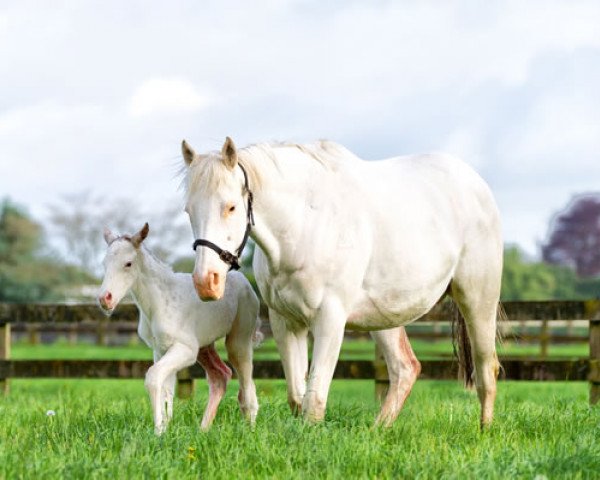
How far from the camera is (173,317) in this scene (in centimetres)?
607

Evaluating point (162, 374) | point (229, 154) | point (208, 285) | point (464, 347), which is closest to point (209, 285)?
point (208, 285)

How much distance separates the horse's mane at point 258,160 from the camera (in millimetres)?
5008

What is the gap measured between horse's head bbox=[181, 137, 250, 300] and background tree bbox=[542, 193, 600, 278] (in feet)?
218

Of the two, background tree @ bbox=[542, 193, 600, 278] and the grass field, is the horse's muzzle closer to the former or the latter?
the grass field

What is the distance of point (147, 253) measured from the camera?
623 centimetres

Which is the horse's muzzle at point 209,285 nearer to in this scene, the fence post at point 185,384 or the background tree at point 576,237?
the fence post at point 185,384

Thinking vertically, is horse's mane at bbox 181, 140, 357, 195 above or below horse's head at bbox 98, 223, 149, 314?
above

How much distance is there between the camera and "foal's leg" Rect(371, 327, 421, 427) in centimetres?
649

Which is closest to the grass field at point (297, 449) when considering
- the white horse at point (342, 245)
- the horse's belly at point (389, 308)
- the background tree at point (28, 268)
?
the white horse at point (342, 245)

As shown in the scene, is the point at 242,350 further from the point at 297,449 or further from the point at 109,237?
the point at 297,449

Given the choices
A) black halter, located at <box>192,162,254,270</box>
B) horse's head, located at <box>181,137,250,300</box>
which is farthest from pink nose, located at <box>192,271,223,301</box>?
black halter, located at <box>192,162,254,270</box>

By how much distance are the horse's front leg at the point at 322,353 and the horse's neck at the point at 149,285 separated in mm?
1257

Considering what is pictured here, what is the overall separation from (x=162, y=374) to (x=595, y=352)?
5432 mm

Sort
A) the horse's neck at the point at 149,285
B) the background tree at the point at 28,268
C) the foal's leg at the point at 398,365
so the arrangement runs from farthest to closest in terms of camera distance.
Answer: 1. the background tree at the point at 28,268
2. the foal's leg at the point at 398,365
3. the horse's neck at the point at 149,285
